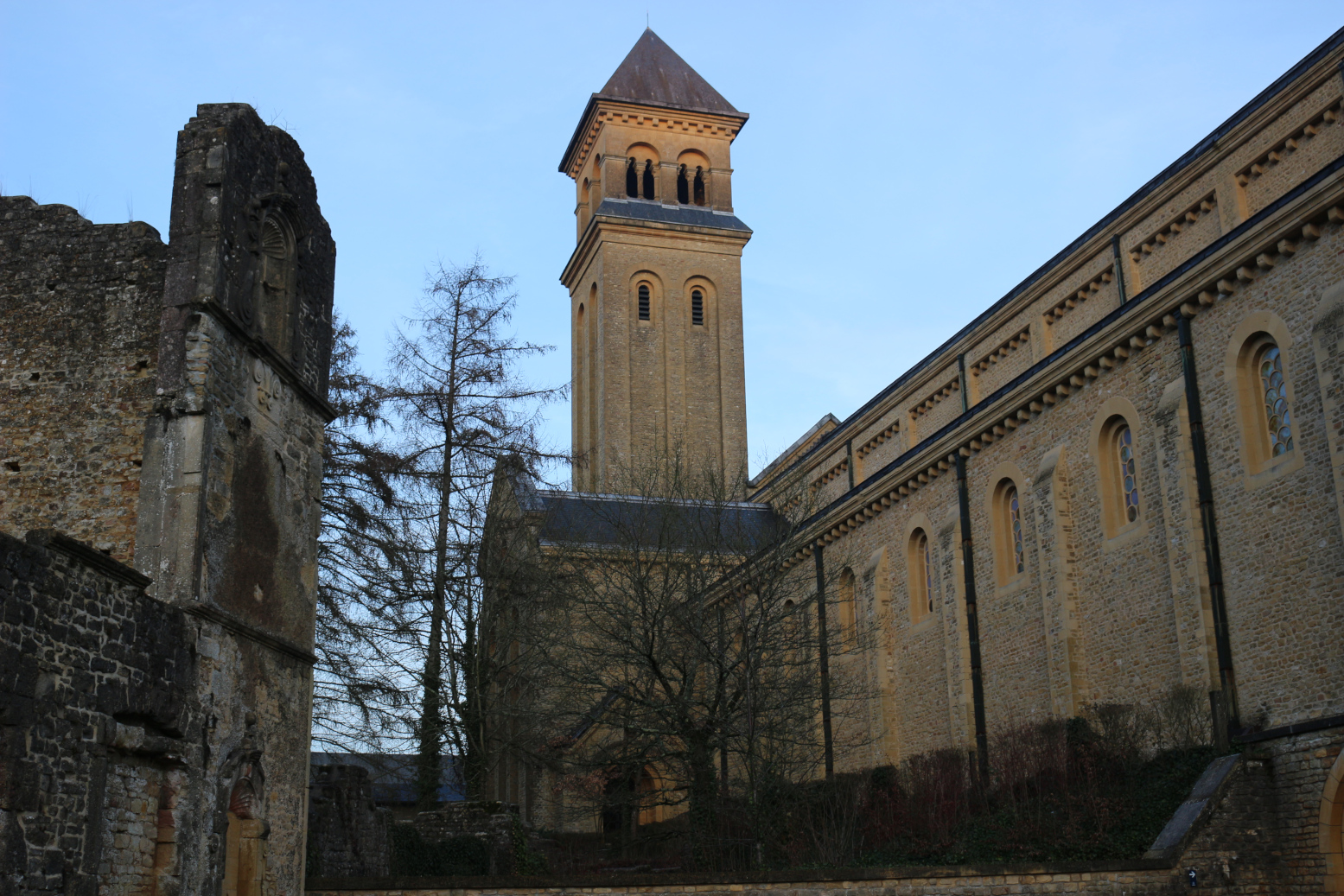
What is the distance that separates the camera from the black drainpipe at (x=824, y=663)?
25.4 metres

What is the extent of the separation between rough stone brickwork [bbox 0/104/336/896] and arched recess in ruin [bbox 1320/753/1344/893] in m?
12.6

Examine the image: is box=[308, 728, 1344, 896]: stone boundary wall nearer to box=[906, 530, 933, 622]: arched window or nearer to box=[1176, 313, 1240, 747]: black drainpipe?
box=[1176, 313, 1240, 747]: black drainpipe

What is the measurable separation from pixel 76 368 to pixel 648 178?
142ft

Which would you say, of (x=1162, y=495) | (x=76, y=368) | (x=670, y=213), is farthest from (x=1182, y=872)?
(x=670, y=213)

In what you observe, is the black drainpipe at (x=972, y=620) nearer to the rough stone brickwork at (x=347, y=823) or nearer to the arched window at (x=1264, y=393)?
the arched window at (x=1264, y=393)

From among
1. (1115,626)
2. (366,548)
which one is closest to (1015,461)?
(1115,626)

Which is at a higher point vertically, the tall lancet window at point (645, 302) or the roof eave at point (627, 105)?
the roof eave at point (627, 105)

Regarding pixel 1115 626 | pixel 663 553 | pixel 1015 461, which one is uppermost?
pixel 1015 461

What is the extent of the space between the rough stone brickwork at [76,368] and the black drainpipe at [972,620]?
16.1m

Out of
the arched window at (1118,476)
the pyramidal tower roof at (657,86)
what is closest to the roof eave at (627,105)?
the pyramidal tower roof at (657,86)

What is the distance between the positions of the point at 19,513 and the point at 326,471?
440 inches

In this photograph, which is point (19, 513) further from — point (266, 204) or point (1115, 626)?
point (1115, 626)

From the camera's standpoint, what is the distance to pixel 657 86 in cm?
5666

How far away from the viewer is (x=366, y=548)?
25016mm
